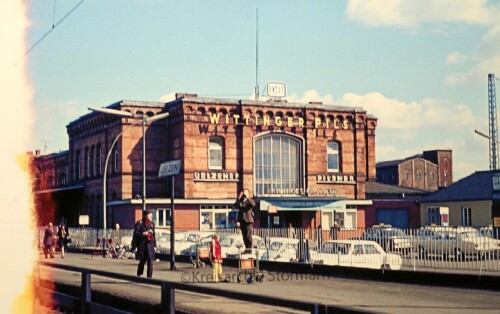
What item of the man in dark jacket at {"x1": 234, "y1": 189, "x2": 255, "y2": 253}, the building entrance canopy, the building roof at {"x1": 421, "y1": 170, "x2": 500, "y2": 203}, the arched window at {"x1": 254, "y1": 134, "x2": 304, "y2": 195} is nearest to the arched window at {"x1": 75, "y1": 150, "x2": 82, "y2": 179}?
the arched window at {"x1": 254, "y1": 134, "x2": 304, "y2": 195}

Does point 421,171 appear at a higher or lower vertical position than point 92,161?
higher

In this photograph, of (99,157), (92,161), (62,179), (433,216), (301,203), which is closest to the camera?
(301,203)

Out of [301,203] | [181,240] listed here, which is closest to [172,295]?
[181,240]

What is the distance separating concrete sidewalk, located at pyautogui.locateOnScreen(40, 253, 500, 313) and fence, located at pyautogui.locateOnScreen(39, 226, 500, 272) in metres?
1.62

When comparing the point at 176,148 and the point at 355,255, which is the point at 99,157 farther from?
the point at 355,255

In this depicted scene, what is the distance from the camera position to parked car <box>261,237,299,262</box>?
27625 millimetres

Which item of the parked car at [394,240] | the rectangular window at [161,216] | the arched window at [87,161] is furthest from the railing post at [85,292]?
the arched window at [87,161]

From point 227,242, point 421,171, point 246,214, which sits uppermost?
point 421,171

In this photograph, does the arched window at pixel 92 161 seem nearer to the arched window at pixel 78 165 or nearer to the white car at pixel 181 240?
the arched window at pixel 78 165

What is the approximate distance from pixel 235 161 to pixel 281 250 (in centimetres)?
3239

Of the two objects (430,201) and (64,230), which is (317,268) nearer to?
(64,230)

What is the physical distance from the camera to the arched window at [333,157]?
64.9 metres

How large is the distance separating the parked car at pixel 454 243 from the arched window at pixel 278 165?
121 feet

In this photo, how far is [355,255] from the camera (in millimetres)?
25719
